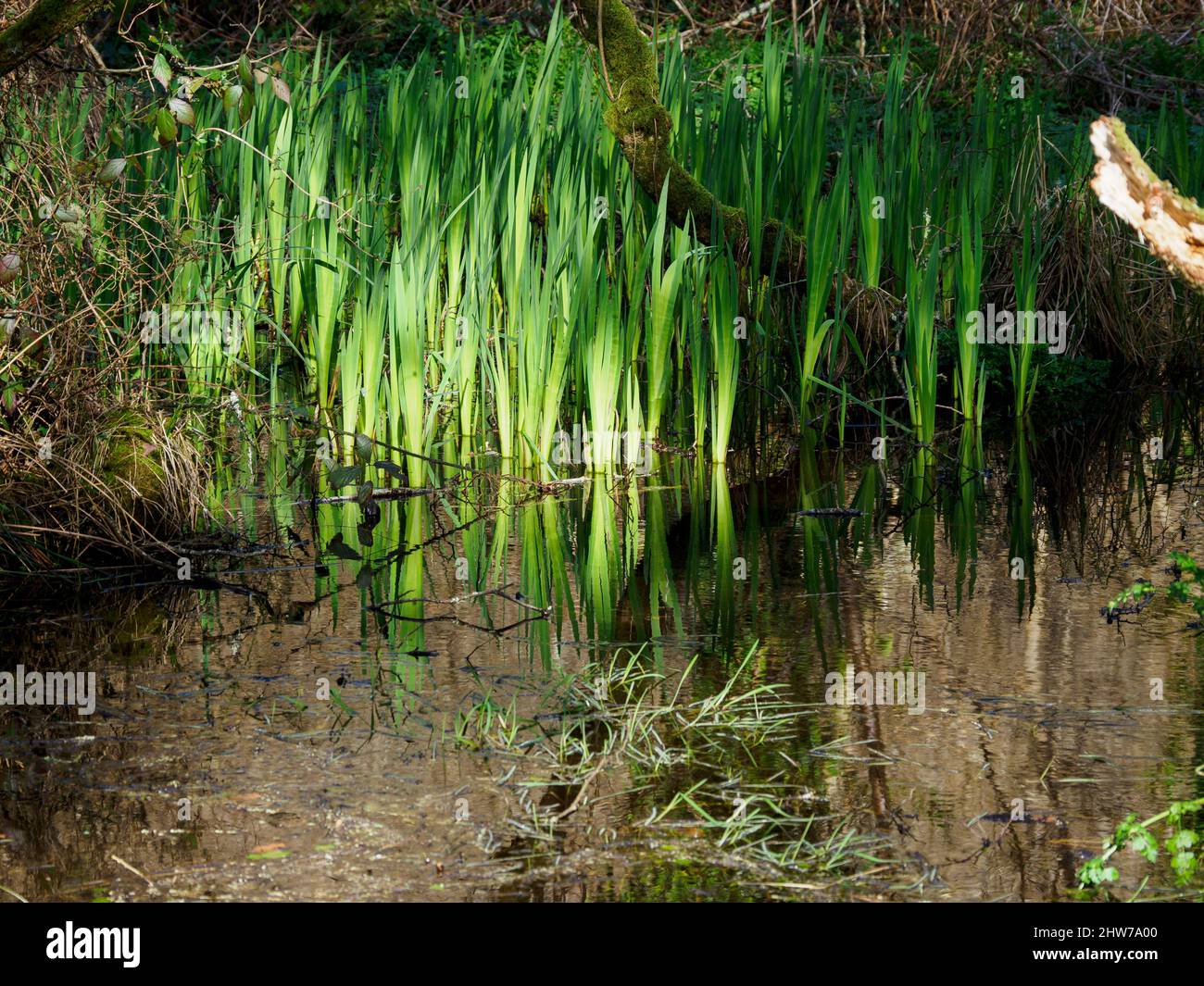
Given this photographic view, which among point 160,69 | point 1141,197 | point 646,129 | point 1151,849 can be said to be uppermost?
point 646,129

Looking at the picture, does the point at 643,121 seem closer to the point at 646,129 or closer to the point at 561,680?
the point at 646,129

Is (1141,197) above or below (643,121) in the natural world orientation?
below

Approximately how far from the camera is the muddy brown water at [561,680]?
254cm

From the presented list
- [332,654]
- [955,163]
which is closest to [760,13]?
[955,163]

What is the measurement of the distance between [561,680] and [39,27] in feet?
6.20

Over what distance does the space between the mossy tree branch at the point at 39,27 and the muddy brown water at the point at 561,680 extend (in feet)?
4.53

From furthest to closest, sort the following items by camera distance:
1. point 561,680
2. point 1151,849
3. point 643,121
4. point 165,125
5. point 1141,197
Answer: point 643,121
point 165,125
point 561,680
point 1141,197
point 1151,849

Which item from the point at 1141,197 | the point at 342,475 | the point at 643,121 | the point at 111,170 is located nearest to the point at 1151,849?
the point at 1141,197

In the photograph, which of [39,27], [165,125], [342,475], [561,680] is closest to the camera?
[561,680]

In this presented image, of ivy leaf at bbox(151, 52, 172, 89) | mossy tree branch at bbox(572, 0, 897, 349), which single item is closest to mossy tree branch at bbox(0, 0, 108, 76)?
ivy leaf at bbox(151, 52, 172, 89)

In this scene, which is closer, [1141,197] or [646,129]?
[1141,197]

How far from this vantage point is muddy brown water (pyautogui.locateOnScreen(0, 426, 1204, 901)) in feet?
8.34

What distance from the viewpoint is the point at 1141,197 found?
244 centimetres

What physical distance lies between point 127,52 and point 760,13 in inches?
223
